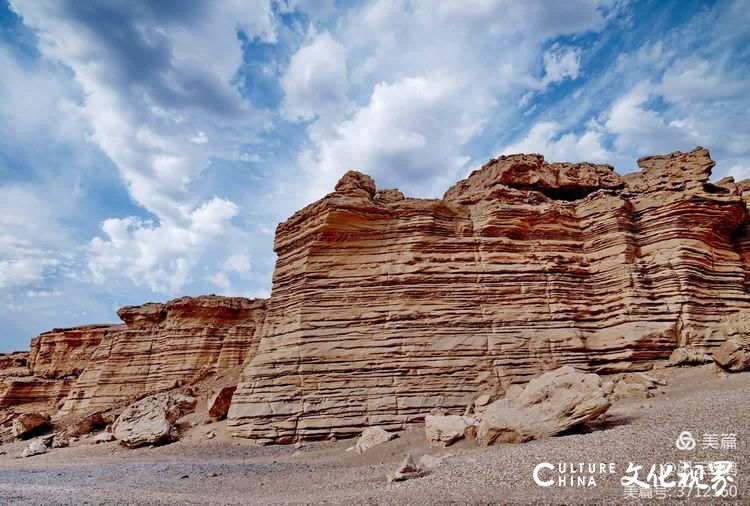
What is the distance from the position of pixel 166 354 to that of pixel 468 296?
25.2 metres

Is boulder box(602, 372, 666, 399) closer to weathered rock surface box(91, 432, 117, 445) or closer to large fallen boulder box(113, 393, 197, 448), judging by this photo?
large fallen boulder box(113, 393, 197, 448)

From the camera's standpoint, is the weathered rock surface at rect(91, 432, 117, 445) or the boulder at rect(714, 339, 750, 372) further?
the weathered rock surface at rect(91, 432, 117, 445)

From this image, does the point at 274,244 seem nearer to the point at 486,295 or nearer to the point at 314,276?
the point at 314,276

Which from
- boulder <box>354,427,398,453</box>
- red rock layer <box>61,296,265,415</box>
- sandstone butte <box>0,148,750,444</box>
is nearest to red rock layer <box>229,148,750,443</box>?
sandstone butte <box>0,148,750,444</box>

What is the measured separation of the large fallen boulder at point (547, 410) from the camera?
8695 millimetres

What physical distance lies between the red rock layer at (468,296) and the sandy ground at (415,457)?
168 cm

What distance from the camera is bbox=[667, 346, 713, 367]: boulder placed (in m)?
13.8

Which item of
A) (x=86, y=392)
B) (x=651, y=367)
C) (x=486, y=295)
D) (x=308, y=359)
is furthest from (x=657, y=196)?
(x=86, y=392)

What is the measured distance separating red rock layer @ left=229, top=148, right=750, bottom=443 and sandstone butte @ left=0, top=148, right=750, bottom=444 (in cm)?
5

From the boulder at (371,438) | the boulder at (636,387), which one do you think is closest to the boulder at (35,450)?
the boulder at (371,438)

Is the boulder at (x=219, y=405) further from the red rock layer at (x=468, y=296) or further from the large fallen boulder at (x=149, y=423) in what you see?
the red rock layer at (x=468, y=296)

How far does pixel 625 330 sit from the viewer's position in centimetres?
1530

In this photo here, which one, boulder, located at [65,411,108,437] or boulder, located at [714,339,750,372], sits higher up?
boulder, located at [714,339,750,372]

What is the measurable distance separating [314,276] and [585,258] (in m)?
10.9
